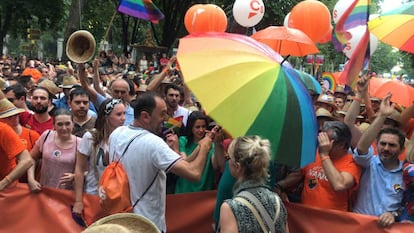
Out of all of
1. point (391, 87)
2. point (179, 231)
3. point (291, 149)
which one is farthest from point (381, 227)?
point (391, 87)

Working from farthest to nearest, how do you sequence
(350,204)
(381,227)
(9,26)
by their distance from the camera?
(9,26)
(350,204)
(381,227)

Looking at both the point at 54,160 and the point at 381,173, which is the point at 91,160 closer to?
the point at 54,160

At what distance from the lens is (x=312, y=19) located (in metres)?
8.01

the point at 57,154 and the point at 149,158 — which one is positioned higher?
the point at 149,158

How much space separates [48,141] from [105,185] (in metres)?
1.31

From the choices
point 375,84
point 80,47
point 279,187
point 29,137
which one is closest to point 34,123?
point 29,137

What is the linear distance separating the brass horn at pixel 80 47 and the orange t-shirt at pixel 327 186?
9.83ft

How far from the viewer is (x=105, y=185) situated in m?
3.44

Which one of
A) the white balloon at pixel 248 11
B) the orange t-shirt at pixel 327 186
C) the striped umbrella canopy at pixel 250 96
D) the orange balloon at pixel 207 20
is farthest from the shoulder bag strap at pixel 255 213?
the white balloon at pixel 248 11

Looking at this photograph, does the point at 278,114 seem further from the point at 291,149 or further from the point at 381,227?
the point at 381,227

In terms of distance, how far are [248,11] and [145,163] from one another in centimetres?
606

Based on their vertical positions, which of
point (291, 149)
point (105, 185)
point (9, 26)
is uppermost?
point (291, 149)

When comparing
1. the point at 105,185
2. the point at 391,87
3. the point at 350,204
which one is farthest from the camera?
the point at 391,87

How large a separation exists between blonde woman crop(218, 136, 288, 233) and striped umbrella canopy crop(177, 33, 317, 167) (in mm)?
124
